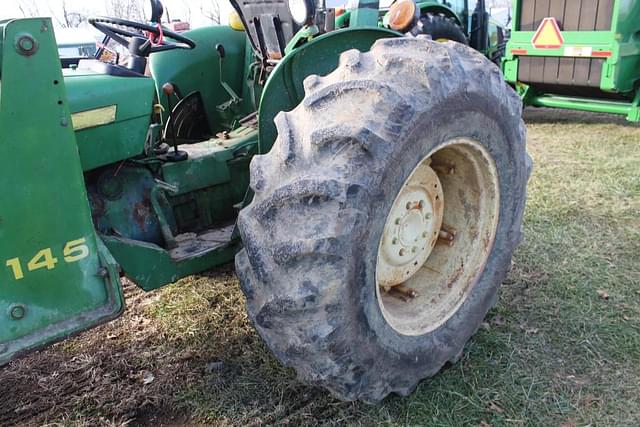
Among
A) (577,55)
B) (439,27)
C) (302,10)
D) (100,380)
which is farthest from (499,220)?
(439,27)

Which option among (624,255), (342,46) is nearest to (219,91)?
(342,46)

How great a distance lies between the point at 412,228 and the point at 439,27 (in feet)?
19.7

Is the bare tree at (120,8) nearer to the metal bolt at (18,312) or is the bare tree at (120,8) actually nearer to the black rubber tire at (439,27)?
the black rubber tire at (439,27)

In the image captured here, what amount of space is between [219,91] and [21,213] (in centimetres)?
206

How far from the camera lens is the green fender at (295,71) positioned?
2.41 metres

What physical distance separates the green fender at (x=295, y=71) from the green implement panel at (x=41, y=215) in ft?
2.90

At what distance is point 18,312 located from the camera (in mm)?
1717

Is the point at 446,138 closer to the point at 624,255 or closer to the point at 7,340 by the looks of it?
the point at 7,340

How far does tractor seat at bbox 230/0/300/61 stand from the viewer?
9.62ft

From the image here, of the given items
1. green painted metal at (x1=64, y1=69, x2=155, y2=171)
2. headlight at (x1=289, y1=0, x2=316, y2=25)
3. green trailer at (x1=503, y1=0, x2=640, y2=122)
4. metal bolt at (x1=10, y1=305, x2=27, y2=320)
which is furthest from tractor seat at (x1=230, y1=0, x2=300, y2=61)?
green trailer at (x1=503, y1=0, x2=640, y2=122)

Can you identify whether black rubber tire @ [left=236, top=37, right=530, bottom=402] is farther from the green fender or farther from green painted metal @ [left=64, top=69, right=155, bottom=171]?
green painted metal @ [left=64, top=69, right=155, bottom=171]

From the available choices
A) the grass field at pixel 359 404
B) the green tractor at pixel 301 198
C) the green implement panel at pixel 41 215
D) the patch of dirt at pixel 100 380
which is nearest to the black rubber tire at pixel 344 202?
the green tractor at pixel 301 198

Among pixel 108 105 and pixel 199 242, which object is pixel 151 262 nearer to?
pixel 199 242

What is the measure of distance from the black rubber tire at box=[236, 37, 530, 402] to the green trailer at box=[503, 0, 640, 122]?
489 cm
